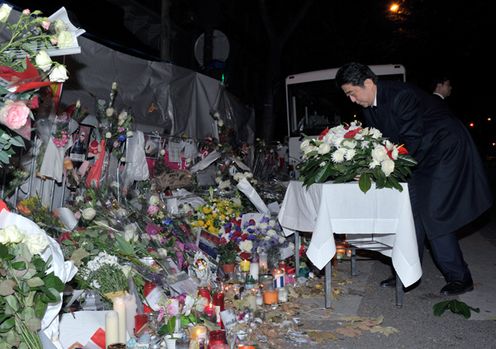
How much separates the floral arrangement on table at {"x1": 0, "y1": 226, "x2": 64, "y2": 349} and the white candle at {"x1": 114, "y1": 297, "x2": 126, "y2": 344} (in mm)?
893

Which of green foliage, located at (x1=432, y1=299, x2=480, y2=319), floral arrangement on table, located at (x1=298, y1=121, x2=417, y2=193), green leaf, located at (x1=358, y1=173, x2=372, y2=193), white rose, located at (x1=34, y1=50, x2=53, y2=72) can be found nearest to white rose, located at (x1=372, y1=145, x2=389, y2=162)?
floral arrangement on table, located at (x1=298, y1=121, x2=417, y2=193)

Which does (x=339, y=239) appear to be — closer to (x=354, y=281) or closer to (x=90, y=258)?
(x=354, y=281)

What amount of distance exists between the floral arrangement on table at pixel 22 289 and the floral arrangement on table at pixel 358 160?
249 cm

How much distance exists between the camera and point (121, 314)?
3363 mm

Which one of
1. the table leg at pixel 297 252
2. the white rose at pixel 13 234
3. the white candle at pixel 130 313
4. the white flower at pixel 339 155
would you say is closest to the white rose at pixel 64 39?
the white rose at pixel 13 234

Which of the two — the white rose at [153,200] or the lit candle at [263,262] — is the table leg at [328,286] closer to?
the lit candle at [263,262]

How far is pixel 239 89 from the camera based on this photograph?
2283 centimetres

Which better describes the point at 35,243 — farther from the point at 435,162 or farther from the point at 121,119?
the point at 435,162

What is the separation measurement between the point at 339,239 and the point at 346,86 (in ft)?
8.64

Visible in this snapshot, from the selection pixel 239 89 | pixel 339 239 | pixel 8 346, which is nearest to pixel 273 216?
pixel 339 239

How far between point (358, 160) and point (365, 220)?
1.80 ft

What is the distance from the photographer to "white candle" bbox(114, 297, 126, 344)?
3.30 m

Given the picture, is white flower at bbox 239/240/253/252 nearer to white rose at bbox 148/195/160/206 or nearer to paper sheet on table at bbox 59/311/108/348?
white rose at bbox 148/195/160/206

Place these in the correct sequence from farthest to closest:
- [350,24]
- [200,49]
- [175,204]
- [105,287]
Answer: [350,24] < [200,49] < [175,204] < [105,287]
